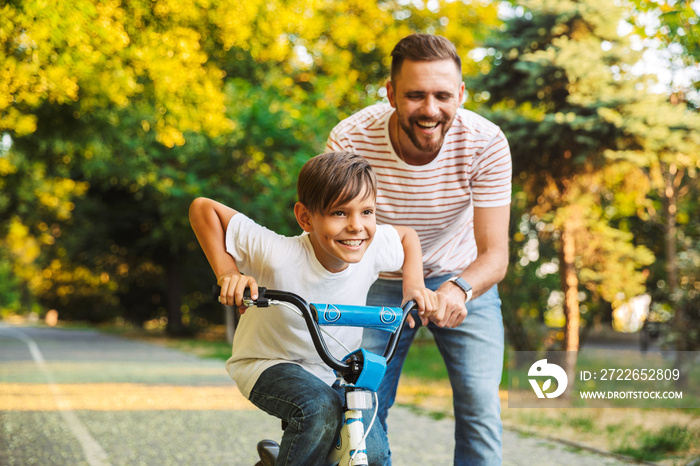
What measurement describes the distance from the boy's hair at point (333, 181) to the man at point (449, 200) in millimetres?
539

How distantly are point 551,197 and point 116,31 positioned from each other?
6414 millimetres

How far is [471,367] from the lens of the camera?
124 inches

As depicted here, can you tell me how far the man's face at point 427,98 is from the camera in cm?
285

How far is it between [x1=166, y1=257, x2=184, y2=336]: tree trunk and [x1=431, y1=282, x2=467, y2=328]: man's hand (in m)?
24.0

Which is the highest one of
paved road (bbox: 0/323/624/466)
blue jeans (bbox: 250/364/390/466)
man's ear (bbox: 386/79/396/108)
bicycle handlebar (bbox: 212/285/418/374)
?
man's ear (bbox: 386/79/396/108)

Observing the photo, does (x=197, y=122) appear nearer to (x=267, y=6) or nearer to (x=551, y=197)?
(x=267, y=6)

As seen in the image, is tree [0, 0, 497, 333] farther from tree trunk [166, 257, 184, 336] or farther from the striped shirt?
the striped shirt

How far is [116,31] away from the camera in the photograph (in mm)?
9133

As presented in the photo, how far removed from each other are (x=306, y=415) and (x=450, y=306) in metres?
0.62

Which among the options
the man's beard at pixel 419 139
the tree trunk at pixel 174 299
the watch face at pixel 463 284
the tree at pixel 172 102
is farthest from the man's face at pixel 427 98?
the tree trunk at pixel 174 299

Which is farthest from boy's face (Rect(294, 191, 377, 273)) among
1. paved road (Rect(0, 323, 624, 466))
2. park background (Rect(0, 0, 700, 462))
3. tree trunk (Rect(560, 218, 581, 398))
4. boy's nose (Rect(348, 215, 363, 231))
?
tree trunk (Rect(560, 218, 581, 398))

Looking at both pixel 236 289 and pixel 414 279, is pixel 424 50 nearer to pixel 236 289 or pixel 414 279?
pixel 414 279

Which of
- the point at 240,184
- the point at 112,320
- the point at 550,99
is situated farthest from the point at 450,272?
the point at 112,320

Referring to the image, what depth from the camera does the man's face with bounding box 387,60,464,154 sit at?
9.35 ft
